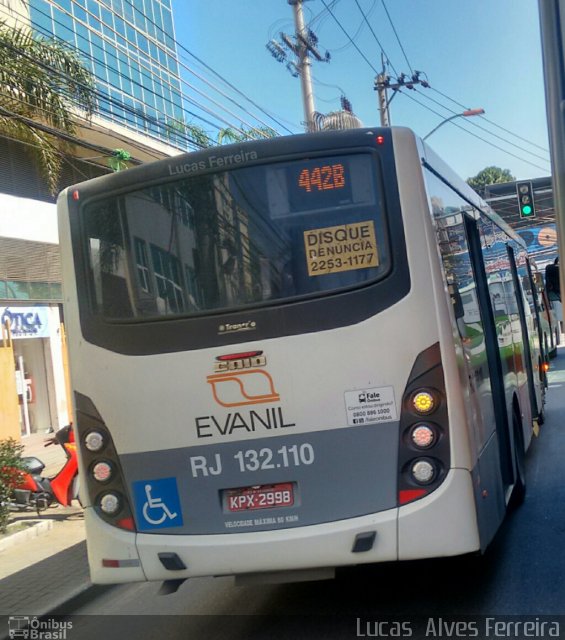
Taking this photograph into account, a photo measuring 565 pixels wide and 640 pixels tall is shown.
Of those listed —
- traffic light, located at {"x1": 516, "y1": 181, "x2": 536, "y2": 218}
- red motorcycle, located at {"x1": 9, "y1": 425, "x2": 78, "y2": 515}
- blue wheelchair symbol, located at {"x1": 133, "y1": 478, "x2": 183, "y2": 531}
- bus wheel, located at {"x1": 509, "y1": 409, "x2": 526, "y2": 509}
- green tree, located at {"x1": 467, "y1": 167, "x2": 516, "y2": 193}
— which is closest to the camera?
blue wheelchair symbol, located at {"x1": 133, "y1": 478, "x2": 183, "y2": 531}

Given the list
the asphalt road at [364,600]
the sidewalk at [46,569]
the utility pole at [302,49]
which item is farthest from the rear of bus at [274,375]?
the utility pole at [302,49]

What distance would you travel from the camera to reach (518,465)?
6957mm

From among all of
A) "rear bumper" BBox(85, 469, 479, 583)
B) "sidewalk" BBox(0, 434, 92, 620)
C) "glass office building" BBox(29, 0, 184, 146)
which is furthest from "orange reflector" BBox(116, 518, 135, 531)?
"glass office building" BBox(29, 0, 184, 146)

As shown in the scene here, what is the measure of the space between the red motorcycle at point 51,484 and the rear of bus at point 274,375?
12.6 ft

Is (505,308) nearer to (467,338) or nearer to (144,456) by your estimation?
(467,338)

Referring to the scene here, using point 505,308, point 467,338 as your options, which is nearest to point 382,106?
point 505,308

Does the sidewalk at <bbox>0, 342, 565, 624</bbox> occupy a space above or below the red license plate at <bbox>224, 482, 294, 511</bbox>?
below

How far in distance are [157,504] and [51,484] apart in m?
4.38

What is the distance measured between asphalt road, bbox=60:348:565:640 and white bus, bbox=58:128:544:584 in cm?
69

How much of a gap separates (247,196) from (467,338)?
5.61ft

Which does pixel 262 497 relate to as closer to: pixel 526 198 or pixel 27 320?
pixel 27 320

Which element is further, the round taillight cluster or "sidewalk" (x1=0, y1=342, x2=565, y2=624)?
"sidewalk" (x1=0, y1=342, x2=565, y2=624)

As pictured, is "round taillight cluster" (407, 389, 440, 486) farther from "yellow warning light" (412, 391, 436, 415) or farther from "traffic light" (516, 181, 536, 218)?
"traffic light" (516, 181, 536, 218)

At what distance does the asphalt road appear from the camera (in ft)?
15.7
